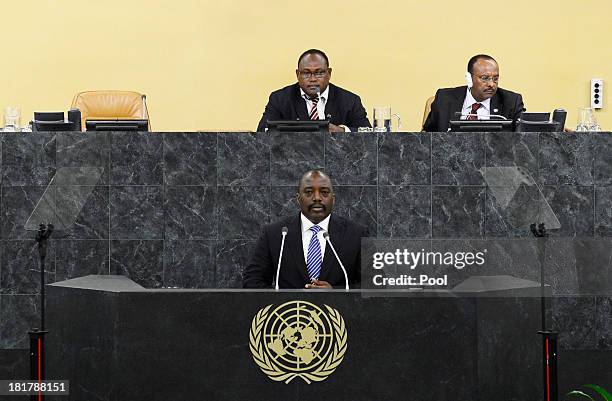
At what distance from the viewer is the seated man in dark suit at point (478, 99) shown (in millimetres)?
7547

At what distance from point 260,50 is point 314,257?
385cm

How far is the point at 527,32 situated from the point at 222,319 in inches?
213

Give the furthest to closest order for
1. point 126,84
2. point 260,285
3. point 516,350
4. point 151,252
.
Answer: point 126,84
point 151,252
point 260,285
point 516,350

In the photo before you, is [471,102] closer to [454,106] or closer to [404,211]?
[454,106]

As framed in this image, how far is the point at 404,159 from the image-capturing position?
21.0 ft

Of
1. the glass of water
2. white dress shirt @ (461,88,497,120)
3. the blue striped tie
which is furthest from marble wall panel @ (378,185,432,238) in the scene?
the glass of water

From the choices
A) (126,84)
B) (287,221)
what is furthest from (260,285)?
(126,84)

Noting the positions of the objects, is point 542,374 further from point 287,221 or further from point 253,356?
point 287,221

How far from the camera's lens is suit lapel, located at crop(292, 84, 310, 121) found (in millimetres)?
7812

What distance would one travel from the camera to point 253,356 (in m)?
4.79

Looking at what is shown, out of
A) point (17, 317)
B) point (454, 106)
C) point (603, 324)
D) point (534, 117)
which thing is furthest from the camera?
point (454, 106)

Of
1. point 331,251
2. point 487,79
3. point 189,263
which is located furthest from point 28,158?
point 487,79

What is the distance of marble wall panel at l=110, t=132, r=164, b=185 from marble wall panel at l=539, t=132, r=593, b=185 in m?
2.05

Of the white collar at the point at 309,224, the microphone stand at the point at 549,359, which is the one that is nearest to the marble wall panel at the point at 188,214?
the white collar at the point at 309,224
